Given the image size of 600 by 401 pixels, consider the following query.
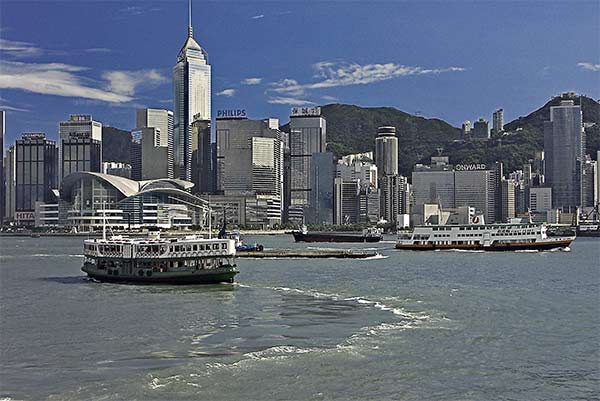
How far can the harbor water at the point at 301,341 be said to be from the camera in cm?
1703

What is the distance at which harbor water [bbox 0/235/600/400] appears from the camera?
671 inches

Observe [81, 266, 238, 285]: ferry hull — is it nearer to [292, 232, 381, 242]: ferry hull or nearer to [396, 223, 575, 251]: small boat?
[396, 223, 575, 251]: small boat

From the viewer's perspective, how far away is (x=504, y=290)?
36.5 m

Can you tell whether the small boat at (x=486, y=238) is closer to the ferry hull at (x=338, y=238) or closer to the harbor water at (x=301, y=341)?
the ferry hull at (x=338, y=238)

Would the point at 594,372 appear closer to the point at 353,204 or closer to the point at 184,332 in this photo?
the point at 184,332

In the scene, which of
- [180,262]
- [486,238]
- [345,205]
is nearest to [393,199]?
[345,205]

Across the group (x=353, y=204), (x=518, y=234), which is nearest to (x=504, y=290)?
(x=518, y=234)

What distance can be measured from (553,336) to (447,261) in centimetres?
3555

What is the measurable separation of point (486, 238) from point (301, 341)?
53.5 m

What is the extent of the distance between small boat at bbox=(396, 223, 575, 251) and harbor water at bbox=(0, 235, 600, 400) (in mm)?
32686

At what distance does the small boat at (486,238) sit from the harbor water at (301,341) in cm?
3269

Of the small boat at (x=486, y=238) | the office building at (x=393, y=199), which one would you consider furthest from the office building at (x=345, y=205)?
the small boat at (x=486, y=238)

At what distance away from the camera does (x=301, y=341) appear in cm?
2181

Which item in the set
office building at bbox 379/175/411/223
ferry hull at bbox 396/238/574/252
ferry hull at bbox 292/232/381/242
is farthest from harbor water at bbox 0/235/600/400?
office building at bbox 379/175/411/223
